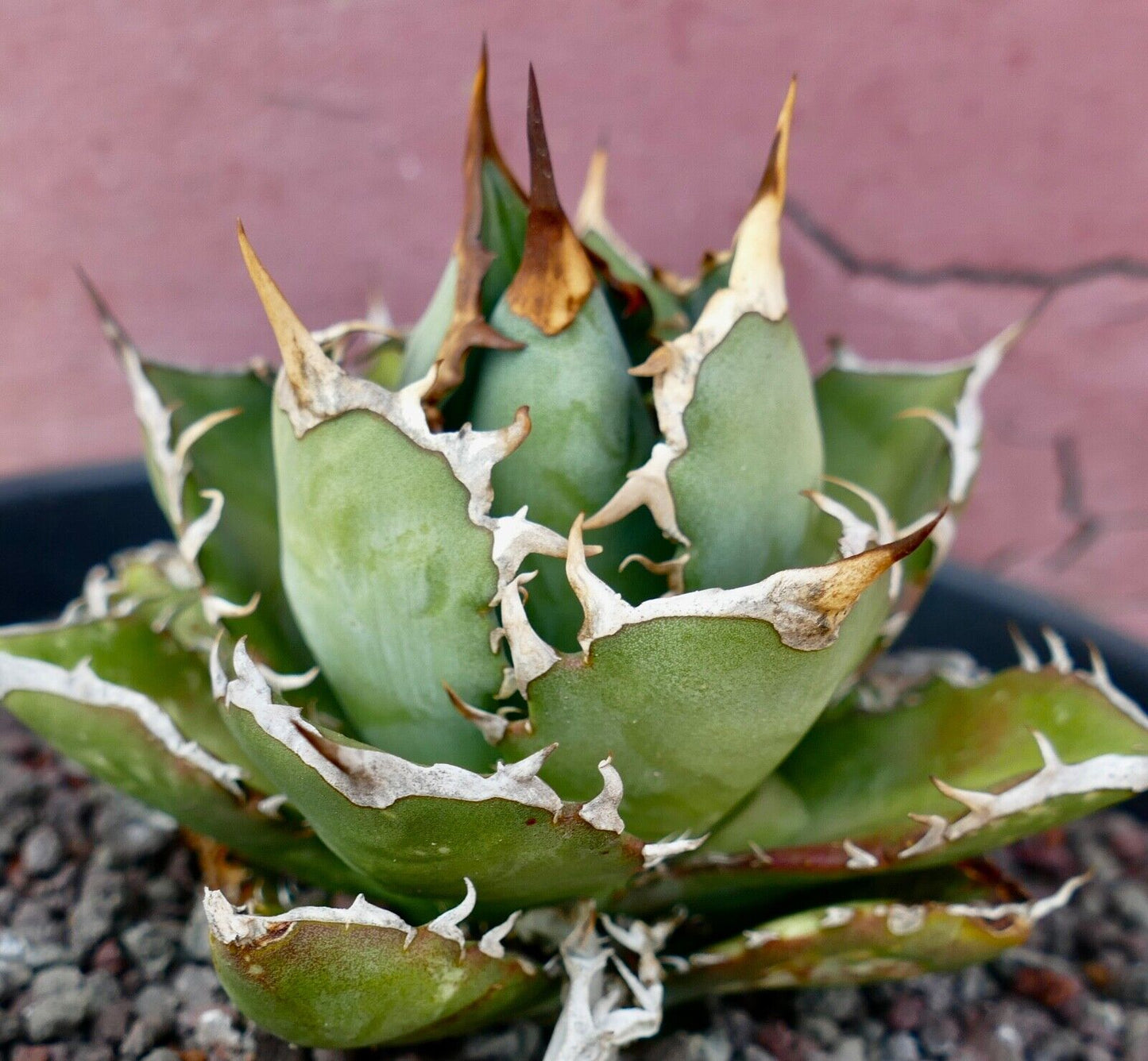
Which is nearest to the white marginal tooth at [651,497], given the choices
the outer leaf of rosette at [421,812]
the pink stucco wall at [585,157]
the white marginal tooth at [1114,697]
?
the outer leaf of rosette at [421,812]

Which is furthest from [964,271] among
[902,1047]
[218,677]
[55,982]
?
[55,982]

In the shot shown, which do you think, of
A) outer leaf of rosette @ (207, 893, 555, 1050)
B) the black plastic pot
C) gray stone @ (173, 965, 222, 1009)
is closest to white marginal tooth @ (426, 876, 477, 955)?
outer leaf of rosette @ (207, 893, 555, 1050)

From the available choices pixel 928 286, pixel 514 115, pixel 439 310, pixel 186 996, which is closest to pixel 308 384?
pixel 439 310

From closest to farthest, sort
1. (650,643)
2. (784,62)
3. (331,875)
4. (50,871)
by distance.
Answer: (650,643)
(331,875)
(50,871)
(784,62)

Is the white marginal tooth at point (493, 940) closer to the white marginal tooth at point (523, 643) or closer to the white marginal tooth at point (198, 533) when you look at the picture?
the white marginal tooth at point (523, 643)

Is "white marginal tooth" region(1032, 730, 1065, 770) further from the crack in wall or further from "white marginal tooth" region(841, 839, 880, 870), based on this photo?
the crack in wall

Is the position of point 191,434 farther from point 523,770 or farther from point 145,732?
point 523,770

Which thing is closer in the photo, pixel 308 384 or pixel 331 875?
pixel 308 384

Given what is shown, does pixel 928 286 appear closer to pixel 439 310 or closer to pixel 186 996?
pixel 439 310
